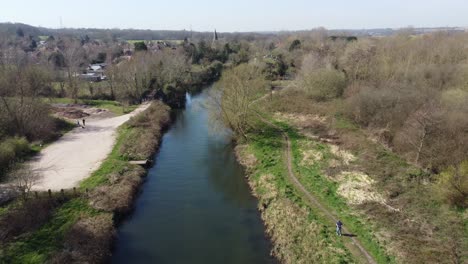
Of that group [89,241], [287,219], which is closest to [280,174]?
[287,219]

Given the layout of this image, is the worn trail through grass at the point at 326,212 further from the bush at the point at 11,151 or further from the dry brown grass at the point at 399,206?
the bush at the point at 11,151

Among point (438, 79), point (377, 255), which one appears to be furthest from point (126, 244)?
point (438, 79)

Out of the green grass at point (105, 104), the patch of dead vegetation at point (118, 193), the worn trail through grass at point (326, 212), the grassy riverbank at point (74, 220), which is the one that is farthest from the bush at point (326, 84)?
the patch of dead vegetation at point (118, 193)

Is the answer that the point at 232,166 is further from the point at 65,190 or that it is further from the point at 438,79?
the point at 438,79

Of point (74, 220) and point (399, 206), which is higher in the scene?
point (399, 206)

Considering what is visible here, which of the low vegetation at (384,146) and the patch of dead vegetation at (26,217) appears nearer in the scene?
the patch of dead vegetation at (26,217)

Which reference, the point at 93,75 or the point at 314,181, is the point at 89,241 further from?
the point at 93,75

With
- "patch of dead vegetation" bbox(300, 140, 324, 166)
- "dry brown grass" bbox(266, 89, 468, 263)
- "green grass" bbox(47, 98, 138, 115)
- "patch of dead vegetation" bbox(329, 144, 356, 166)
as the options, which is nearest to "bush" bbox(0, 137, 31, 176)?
"green grass" bbox(47, 98, 138, 115)
